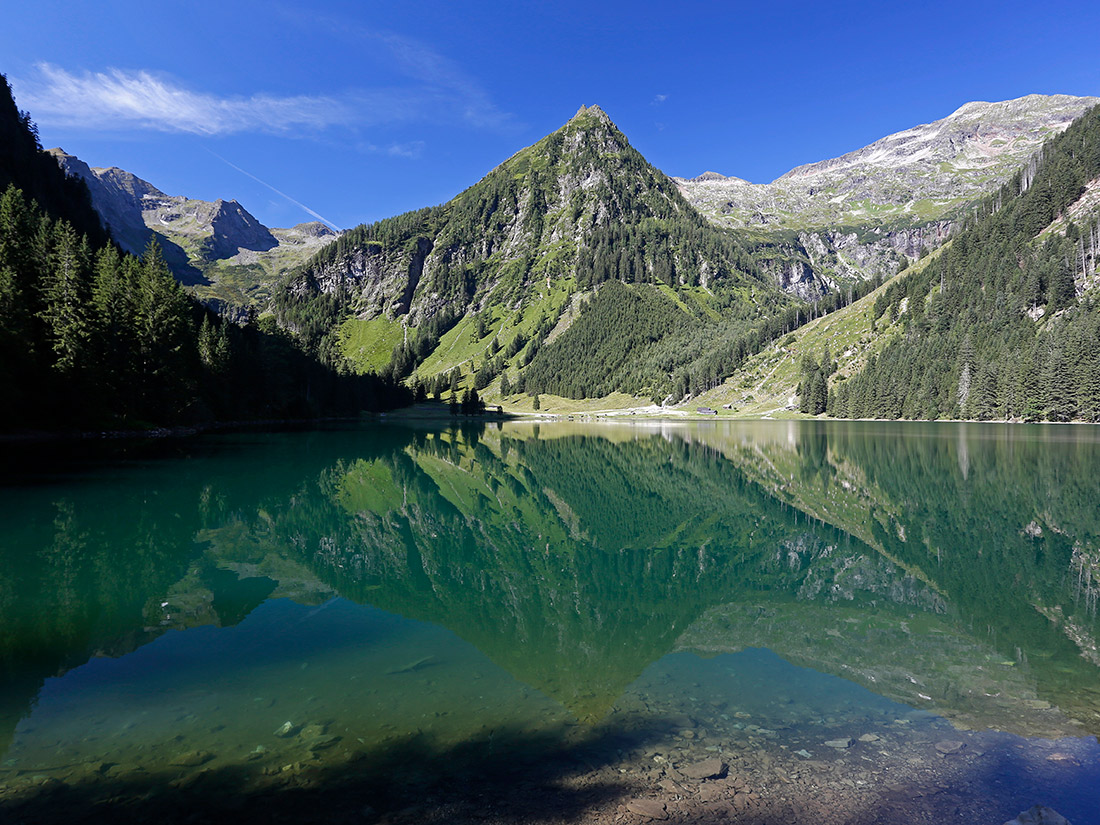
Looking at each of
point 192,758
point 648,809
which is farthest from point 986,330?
point 192,758

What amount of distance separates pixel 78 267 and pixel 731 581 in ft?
229

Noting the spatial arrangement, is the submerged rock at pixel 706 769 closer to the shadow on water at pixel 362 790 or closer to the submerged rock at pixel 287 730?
the shadow on water at pixel 362 790

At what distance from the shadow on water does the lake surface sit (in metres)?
0.04

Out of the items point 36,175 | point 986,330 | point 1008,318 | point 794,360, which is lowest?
point 794,360

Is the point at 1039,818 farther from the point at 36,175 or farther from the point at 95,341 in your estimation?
the point at 36,175

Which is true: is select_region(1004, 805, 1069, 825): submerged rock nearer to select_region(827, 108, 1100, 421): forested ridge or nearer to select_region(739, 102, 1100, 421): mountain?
select_region(739, 102, 1100, 421): mountain

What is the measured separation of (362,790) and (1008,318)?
169 metres

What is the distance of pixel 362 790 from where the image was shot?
711 cm

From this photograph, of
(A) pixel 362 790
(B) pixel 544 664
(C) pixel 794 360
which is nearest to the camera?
(A) pixel 362 790

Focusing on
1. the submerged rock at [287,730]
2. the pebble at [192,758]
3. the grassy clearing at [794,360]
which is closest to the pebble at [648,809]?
the submerged rock at [287,730]

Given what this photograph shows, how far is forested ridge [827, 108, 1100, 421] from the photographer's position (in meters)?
103

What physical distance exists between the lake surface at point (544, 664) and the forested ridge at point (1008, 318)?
103161mm

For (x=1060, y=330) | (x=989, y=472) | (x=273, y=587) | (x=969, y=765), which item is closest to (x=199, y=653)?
(x=273, y=587)

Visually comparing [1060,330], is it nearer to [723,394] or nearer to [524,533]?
[723,394]
